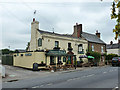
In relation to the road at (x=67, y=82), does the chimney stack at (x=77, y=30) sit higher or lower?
higher

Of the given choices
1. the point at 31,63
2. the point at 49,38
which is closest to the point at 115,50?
the point at 49,38

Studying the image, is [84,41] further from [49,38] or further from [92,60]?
[49,38]

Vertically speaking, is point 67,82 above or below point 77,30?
below

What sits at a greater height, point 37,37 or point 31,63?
point 37,37

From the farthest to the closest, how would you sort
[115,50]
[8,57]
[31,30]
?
1. [115,50]
2. [8,57]
3. [31,30]

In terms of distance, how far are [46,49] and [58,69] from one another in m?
3.62

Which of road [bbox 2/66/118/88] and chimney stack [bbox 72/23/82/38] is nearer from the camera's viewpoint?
road [bbox 2/66/118/88]

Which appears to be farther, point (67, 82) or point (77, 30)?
point (77, 30)

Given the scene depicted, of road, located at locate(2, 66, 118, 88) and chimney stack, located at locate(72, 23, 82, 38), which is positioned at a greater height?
chimney stack, located at locate(72, 23, 82, 38)

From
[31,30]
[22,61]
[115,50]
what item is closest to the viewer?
[22,61]

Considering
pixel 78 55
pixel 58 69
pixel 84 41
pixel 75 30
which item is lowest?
pixel 58 69

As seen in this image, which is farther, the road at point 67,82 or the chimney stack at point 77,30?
the chimney stack at point 77,30

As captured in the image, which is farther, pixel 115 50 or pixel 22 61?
pixel 115 50

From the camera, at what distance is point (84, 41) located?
30.5 metres
